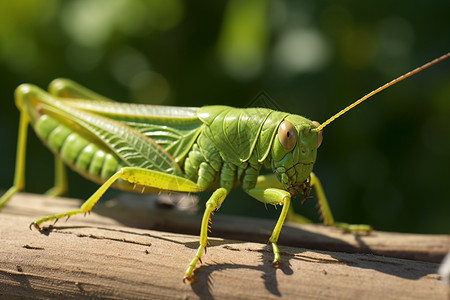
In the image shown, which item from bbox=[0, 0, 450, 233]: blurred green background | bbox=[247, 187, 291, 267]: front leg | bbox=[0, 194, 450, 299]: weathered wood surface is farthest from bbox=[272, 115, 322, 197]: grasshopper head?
bbox=[0, 0, 450, 233]: blurred green background

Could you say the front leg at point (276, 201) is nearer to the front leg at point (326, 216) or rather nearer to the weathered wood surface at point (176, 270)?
the weathered wood surface at point (176, 270)

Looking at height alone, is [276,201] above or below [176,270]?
above

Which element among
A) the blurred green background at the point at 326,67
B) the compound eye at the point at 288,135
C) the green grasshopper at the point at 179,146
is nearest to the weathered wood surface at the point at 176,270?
the green grasshopper at the point at 179,146

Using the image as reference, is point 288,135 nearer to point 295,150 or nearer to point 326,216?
point 295,150

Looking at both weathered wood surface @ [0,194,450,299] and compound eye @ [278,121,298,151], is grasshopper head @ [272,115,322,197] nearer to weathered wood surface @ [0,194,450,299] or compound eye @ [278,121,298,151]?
→ compound eye @ [278,121,298,151]

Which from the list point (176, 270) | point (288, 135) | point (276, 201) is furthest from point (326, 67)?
point (176, 270)
